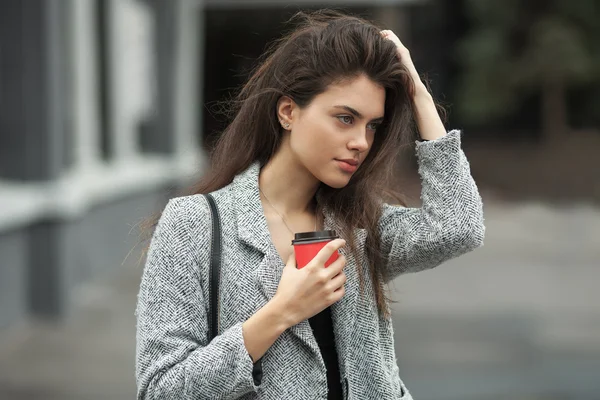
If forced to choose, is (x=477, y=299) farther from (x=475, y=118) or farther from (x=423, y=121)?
(x=475, y=118)

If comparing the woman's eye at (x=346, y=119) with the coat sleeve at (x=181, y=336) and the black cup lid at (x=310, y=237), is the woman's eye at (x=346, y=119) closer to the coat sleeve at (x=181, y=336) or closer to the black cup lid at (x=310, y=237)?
the black cup lid at (x=310, y=237)

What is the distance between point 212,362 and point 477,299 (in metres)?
7.69

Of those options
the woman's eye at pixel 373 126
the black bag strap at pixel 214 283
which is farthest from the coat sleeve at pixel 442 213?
the black bag strap at pixel 214 283

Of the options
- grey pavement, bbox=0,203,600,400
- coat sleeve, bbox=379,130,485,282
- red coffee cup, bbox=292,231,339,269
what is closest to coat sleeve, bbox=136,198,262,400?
red coffee cup, bbox=292,231,339,269

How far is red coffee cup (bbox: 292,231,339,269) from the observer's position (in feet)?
6.71

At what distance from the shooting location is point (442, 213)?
2.30m

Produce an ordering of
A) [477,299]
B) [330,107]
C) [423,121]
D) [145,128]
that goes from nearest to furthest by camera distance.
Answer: [330,107] → [423,121] → [477,299] → [145,128]
